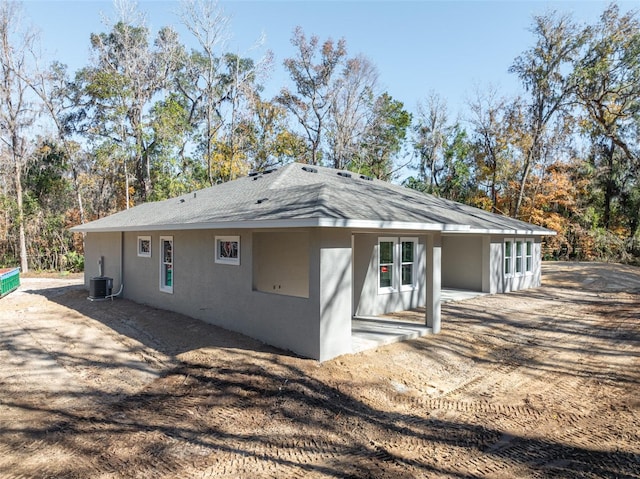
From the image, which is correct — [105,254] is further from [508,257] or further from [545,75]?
[545,75]

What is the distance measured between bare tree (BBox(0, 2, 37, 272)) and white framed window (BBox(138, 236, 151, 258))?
14.2 metres

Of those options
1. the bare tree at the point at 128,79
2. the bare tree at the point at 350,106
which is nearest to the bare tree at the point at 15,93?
the bare tree at the point at 128,79

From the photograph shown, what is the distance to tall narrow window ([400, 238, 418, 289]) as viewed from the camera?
10.2 m

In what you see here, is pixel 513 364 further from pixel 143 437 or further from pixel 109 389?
pixel 109 389

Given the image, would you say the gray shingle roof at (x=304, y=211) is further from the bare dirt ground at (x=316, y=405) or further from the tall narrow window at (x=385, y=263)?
the bare dirt ground at (x=316, y=405)

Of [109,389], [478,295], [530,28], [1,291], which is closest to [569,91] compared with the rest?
[530,28]

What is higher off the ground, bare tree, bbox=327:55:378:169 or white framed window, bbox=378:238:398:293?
bare tree, bbox=327:55:378:169

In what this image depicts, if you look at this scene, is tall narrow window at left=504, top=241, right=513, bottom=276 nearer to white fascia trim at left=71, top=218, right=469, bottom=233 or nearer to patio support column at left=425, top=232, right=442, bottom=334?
white fascia trim at left=71, top=218, right=469, bottom=233

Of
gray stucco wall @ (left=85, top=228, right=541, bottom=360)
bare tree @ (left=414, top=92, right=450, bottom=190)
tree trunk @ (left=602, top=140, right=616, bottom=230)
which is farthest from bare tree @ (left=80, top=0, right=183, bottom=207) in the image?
tree trunk @ (left=602, top=140, right=616, bottom=230)

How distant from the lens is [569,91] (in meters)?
21.9

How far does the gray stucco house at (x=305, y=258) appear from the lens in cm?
630

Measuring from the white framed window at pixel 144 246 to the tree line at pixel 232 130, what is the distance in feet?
38.7

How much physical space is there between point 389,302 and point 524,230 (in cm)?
714

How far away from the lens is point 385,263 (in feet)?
32.2
